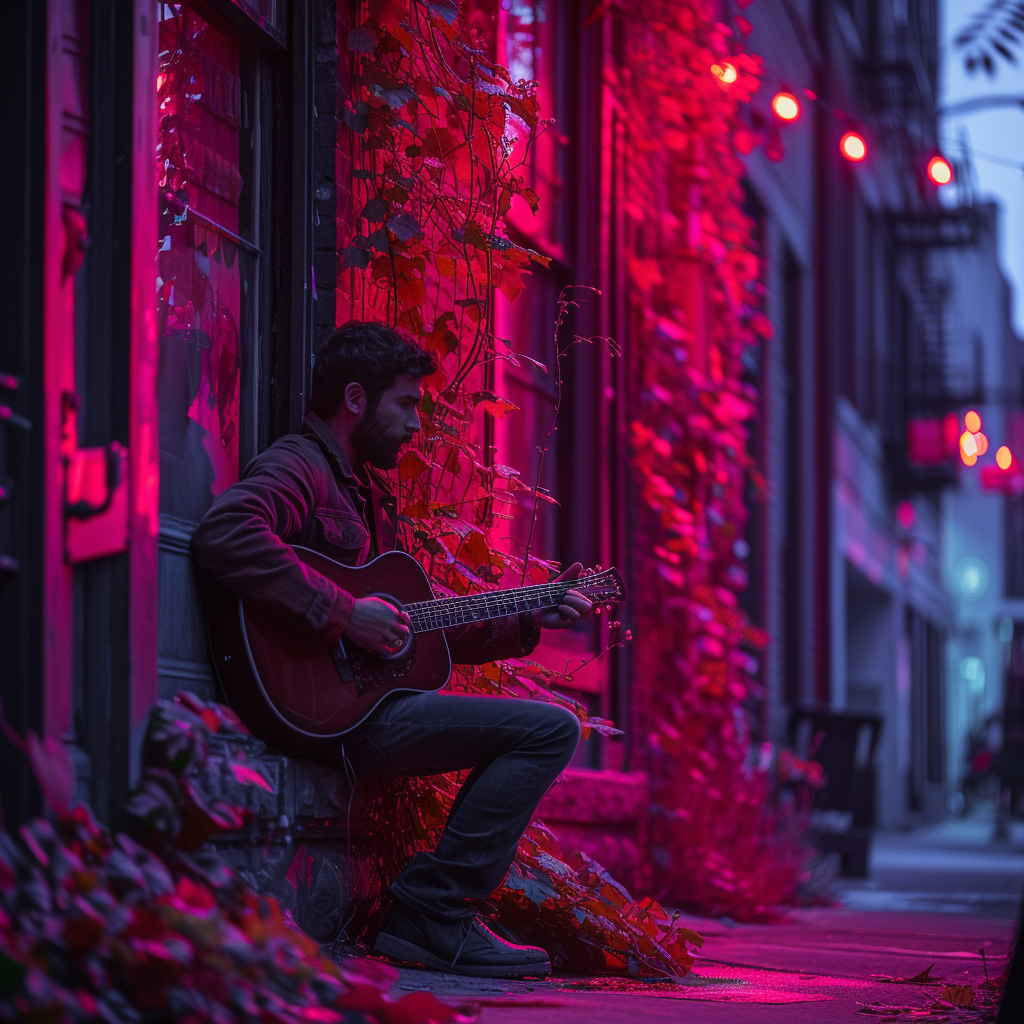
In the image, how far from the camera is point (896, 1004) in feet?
13.6

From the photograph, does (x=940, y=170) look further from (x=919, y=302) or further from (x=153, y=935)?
(x=919, y=302)

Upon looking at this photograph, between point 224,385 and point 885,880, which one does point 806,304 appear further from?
point 224,385

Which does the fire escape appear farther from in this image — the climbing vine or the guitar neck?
the guitar neck

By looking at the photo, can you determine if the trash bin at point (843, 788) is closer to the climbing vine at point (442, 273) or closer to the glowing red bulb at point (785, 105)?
the glowing red bulb at point (785, 105)

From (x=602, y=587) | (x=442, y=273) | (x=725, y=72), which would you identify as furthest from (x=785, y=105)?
(x=602, y=587)

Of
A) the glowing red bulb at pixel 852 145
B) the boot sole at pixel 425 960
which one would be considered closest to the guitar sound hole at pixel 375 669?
the boot sole at pixel 425 960

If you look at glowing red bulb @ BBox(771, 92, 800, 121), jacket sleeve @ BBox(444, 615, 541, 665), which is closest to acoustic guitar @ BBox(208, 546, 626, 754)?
jacket sleeve @ BBox(444, 615, 541, 665)

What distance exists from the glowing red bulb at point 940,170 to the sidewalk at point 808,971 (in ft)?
15.8

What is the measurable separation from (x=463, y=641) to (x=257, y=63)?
1889 mm

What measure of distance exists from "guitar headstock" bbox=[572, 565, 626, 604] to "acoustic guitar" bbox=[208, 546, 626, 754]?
311 mm

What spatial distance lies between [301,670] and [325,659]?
0.08 metres

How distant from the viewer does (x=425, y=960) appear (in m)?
3.98

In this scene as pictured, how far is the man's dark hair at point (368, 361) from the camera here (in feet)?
13.9

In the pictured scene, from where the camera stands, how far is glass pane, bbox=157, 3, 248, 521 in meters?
4.15
